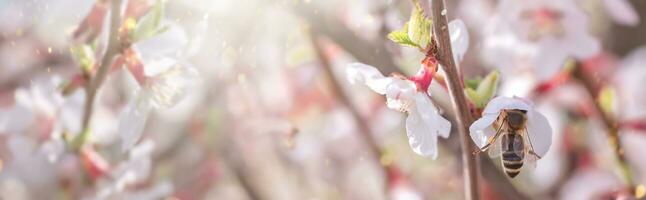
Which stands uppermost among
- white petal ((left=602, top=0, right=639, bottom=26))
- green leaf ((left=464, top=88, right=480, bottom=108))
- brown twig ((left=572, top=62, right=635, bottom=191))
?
white petal ((left=602, top=0, right=639, bottom=26))

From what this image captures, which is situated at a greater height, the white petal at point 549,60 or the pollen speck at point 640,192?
the white petal at point 549,60

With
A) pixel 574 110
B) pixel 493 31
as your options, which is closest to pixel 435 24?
pixel 493 31

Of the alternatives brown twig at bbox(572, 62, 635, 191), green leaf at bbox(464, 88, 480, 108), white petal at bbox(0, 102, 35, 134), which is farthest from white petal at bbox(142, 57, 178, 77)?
brown twig at bbox(572, 62, 635, 191)

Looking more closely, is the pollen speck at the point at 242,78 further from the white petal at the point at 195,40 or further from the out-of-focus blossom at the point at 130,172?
the white petal at the point at 195,40

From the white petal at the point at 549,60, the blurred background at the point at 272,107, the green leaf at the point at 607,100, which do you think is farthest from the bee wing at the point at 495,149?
the white petal at the point at 549,60

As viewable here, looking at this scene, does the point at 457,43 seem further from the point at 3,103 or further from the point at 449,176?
the point at 3,103

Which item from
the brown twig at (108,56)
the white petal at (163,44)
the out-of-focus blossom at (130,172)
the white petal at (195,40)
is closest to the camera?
the brown twig at (108,56)

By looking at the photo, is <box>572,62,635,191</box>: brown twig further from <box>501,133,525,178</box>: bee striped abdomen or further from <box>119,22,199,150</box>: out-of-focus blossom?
<box>119,22,199,150</box>: out-of-focus blossom
